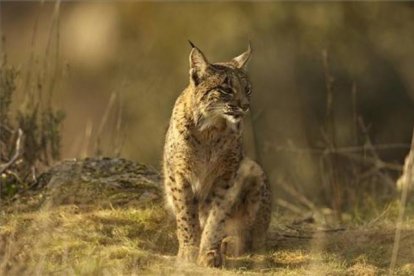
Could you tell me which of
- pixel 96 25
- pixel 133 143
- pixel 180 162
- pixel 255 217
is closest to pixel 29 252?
pixel 180 162

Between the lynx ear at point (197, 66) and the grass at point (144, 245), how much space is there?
4.52ft

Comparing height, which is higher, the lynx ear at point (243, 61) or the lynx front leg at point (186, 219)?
the lynx ear at point (243, 61)

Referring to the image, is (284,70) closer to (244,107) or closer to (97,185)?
(97,185)

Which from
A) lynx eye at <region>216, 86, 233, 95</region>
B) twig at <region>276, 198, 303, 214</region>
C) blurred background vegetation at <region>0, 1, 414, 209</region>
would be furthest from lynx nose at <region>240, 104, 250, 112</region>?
blurred background vegetation at <region>0, 1, 414, 209</region>

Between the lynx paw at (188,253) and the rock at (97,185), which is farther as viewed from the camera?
the rock at (97,185)

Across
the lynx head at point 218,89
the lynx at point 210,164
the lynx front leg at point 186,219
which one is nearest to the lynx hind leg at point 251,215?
the lynx at point 210,164

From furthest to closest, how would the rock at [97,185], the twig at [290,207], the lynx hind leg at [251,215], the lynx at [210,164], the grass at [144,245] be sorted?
the twig at [290,207] < the rock at [97,185] < the lynx hind leg at [251,215] < the lynx at [210,164] < the grass at [144,245]

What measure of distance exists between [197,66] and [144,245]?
1508mm

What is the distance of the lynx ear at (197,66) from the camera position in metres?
8.83

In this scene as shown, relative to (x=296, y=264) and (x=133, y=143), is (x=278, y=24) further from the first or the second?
(x=296, y=264)

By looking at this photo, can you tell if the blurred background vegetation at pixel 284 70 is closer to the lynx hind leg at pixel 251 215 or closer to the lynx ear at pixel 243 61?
the lynx hind leg at pixel 251 215

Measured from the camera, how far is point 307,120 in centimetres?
1989

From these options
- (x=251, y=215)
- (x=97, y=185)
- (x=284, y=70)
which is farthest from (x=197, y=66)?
(x=284, y=70)

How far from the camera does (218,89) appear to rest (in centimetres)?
876
